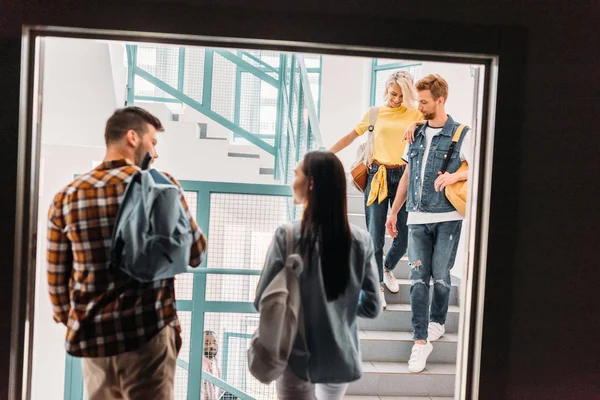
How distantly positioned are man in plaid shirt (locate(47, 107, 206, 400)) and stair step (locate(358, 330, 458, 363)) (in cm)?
125

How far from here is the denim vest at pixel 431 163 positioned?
9.40 ft

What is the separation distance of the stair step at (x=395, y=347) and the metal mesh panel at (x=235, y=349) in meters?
0.53

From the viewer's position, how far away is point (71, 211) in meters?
1.97

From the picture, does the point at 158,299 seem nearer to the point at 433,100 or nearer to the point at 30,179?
the point at 30,179

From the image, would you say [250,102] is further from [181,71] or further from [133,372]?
[133,372]

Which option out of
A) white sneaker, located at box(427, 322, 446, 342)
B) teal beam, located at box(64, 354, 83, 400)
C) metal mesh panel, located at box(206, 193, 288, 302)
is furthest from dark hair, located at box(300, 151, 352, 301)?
teal beam, located at box(64, 354, 83, 400)

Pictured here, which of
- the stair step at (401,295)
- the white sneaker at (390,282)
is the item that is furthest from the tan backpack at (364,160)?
the stair step at (401,295)

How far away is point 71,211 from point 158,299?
0.41m

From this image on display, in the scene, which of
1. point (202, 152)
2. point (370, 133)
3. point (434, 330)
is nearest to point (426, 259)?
point (434, 330)

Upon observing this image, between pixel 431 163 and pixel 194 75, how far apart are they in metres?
1.45

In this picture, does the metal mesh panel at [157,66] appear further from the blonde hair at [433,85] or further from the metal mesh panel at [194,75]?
the blonde hair at [433,85]

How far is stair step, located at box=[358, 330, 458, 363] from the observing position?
303 centimetres

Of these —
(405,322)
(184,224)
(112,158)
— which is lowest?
(405,322)

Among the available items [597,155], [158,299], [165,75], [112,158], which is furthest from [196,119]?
[597,155]
